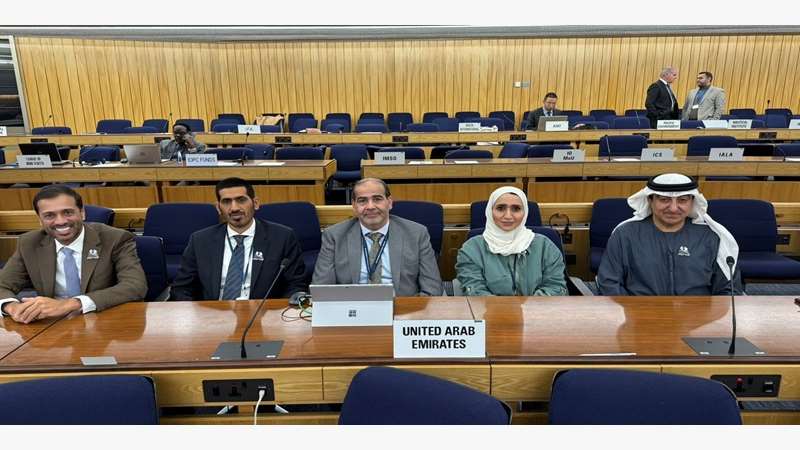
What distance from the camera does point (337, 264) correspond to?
263 cm

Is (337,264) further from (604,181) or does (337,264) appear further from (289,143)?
(289,143)

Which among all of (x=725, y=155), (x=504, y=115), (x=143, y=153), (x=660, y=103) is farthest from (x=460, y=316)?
(x=504, y=115)

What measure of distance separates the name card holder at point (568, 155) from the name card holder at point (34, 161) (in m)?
5.38

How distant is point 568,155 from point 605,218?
200 centimetres

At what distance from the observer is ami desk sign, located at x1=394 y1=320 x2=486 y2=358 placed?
157cm

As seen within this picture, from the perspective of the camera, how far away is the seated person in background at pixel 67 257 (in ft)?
7.63

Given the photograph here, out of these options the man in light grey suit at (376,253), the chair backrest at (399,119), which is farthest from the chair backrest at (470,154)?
the chair backrest at (399,119)

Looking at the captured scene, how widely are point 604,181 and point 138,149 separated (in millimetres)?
5037

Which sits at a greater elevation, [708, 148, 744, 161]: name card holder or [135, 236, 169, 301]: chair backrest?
[708, 148, 744, 161]: name card holder

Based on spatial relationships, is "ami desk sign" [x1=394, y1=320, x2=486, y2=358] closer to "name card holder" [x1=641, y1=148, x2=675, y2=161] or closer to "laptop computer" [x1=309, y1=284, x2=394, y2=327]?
"laptop computer" [x1=309, y1=284, x2=394, y2=327]

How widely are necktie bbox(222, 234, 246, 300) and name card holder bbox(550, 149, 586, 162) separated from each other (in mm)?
3691

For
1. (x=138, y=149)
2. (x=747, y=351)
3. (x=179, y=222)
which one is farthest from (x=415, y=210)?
(x=138, y=149)

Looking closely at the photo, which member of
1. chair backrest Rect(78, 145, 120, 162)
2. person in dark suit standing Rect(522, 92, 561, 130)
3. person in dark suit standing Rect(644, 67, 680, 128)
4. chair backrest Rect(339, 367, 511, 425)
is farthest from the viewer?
person in dark suit standing Rect(644, 67, 680, 128)

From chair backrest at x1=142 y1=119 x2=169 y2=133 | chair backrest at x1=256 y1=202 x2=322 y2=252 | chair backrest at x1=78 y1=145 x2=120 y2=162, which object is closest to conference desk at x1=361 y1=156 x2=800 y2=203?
chair backrest at x1=256 y1=202 x2=322 y2=252
